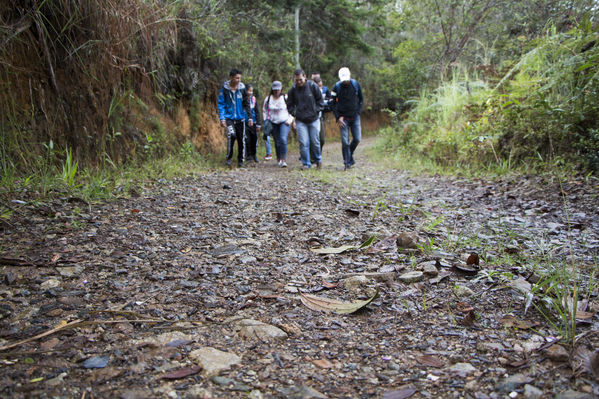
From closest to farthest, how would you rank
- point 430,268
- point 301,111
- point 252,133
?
1. point 430,268
2. point 301,111
3. point 252,133

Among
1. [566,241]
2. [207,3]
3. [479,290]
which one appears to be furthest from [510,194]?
[207,3]

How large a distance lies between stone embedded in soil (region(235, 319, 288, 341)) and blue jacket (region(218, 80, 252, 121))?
7361mm

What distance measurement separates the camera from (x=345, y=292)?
2236 millimetres

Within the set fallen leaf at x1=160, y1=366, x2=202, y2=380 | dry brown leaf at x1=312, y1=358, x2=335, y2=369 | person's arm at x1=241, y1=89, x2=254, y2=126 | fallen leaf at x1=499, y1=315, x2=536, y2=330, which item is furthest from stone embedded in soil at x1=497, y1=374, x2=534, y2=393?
person's arm at x1=241, y1=89, x2=254, y2=126

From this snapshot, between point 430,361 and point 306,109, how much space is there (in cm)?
732

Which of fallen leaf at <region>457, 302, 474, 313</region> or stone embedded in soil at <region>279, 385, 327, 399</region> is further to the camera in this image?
fallen leaf at <region>457, 302, 474, 313</region>

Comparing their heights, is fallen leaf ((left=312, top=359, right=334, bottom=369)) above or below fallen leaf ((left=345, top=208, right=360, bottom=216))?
below

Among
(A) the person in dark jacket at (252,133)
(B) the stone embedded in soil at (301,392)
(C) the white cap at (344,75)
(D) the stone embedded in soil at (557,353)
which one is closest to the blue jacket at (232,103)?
(A) the person in dark jacket at (252,133)

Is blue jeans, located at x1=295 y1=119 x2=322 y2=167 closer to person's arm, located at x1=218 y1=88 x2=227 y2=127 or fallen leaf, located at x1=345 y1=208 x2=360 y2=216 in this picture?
person's arm, located at x1=218 y1=88 x2=227 y2=127

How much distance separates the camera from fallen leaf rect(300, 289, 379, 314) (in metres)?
2.02

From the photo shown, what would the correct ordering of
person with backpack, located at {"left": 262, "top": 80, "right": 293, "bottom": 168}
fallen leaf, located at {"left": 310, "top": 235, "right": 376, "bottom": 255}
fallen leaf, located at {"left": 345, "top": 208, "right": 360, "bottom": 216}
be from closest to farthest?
fallen leaf, located at {"left": 310, "top": 235, "right": 376, "bottom": 255} → fallen leaf, located at {"left": 345, "top": 208, "right": 360, "bottom": 216} → person with backpack, located at {"left": 262, "top": 80, "right": 293, "bottom": 168}

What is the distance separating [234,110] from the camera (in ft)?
29.2

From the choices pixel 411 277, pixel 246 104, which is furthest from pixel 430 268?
pixel 246 104

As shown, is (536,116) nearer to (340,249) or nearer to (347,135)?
(347,135)
